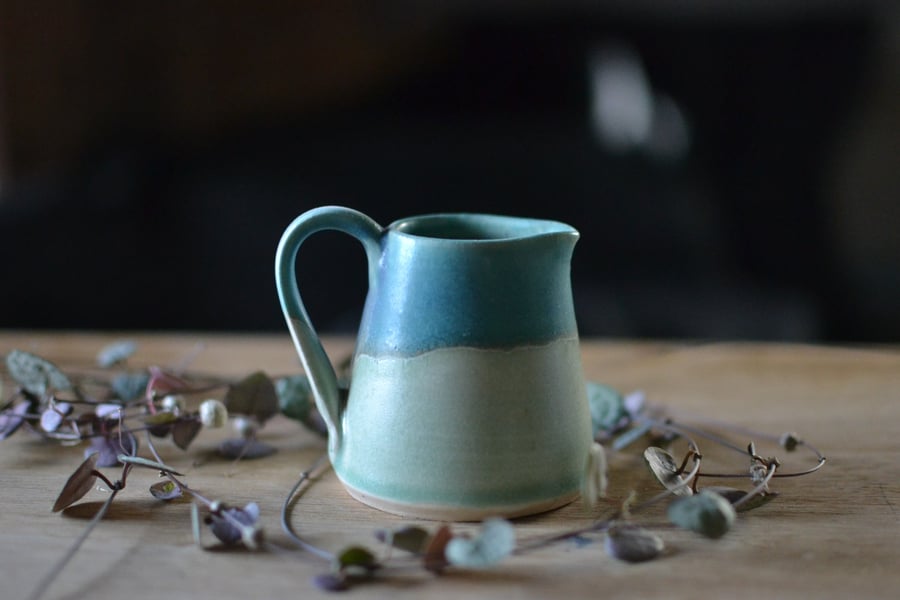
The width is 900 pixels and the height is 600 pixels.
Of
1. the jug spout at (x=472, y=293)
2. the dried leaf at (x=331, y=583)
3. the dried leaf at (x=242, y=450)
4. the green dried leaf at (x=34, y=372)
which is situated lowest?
the dried leaf at (x=242, y=450)

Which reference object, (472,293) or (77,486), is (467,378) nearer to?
(472,293)

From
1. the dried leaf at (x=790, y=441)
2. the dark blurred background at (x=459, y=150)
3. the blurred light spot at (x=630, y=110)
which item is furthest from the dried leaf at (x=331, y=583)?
the blurred light spot at (x=630, y=110)

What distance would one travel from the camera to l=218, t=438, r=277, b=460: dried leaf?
0.63 meters

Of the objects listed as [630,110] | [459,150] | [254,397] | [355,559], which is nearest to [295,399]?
[254,397]

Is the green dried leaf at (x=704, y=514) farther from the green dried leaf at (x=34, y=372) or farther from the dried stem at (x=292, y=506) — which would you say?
the green dried leaf at (x=34, y=372)

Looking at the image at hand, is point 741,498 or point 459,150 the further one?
point 459,150

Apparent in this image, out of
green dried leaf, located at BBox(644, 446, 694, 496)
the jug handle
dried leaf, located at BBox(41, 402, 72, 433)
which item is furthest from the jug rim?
dried leaf, located at BBox(41, 402, 72, 433)

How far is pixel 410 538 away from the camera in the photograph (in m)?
0.46

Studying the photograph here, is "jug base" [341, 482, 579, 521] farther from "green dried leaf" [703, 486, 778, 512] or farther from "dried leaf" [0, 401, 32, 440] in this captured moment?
"dried leaf" [0, 401, 32, 440]

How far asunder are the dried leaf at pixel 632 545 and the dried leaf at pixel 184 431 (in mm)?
285

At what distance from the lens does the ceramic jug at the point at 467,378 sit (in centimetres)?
49

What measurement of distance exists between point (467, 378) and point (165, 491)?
19 centimetres

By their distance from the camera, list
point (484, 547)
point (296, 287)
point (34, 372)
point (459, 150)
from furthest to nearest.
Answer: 1. point (459, 150)
2. point (34, 372)
3. point (296, 287)
4. point (484, 547)

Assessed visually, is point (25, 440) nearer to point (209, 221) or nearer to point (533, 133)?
point (209, 221)
